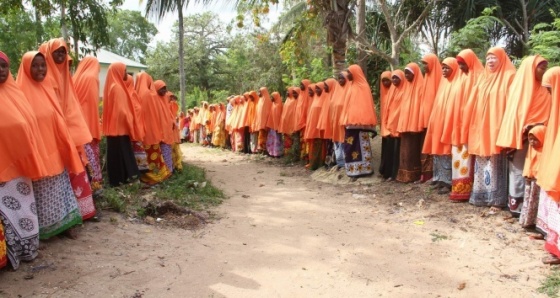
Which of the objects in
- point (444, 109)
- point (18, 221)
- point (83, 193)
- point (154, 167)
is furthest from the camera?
point (154, 167)

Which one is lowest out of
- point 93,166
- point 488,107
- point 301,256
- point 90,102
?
point 301,256

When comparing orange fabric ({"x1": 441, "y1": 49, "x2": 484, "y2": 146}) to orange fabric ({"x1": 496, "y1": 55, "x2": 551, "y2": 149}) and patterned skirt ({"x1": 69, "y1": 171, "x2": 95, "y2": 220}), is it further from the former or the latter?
patterned skirt ({"x1": 69, "y1": 171, "x2": 95, "y2": 220})

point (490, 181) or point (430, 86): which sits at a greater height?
point (430, 86)

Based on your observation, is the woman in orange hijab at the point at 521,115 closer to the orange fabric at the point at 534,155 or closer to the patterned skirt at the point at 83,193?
the orange fabric at the point at 534,155

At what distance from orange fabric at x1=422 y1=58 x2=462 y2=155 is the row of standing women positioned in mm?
1535

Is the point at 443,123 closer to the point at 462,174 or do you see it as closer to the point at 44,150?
the point at 462,174

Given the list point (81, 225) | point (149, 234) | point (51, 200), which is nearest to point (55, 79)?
point (51, 200)

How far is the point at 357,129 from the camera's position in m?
7.39

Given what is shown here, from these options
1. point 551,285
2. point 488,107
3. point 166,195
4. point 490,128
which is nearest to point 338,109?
point 488,107

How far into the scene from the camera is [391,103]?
22.7ft

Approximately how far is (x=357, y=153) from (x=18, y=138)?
5.35 meters

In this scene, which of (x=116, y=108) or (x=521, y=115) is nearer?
(x=521, y=115)

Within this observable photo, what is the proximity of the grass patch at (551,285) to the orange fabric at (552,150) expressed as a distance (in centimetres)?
62

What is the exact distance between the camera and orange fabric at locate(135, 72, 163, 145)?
6.56 meters
